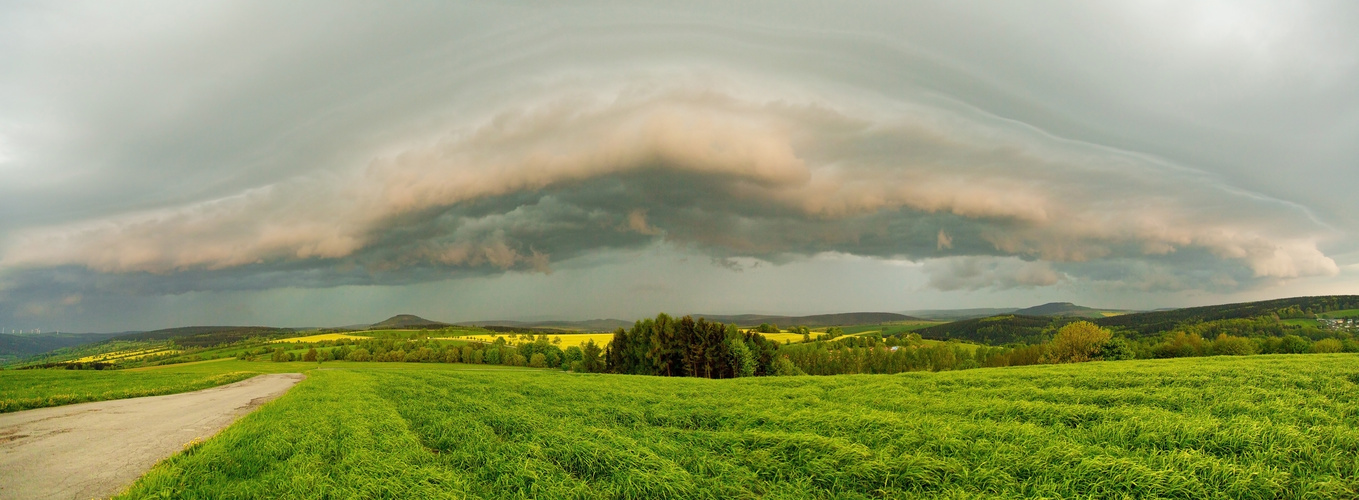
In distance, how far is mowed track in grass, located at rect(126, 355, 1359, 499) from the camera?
6.88 meters

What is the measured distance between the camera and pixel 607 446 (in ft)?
30.3

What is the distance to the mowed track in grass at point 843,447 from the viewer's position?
688 cm

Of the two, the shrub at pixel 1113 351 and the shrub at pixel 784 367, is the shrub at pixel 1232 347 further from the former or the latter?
the shrub at pixel 784 367

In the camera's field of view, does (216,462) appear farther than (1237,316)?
No

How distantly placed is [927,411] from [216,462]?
51.7 feet

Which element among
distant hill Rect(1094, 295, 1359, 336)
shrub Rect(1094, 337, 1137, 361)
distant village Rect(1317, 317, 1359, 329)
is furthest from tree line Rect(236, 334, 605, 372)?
distant village Rect(1317, 317, 1359, 329)

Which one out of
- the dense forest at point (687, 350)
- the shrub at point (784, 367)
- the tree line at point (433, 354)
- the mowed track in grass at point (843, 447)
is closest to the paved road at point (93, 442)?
the mowed track in grass at point (843, 447)

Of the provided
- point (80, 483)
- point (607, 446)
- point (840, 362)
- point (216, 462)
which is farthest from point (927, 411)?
point (840, 362)

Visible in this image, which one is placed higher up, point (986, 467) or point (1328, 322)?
point (986, 467)

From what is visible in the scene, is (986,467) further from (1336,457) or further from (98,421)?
(98,421)

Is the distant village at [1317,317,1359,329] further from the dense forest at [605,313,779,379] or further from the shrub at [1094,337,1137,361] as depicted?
the dense forest at [605,313,779,379]

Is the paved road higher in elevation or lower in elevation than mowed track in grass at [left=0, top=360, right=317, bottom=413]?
higher

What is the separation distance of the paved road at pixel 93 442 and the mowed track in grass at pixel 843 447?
141cm

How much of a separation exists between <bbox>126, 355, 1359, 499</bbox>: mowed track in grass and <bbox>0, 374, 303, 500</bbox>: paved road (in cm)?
141
